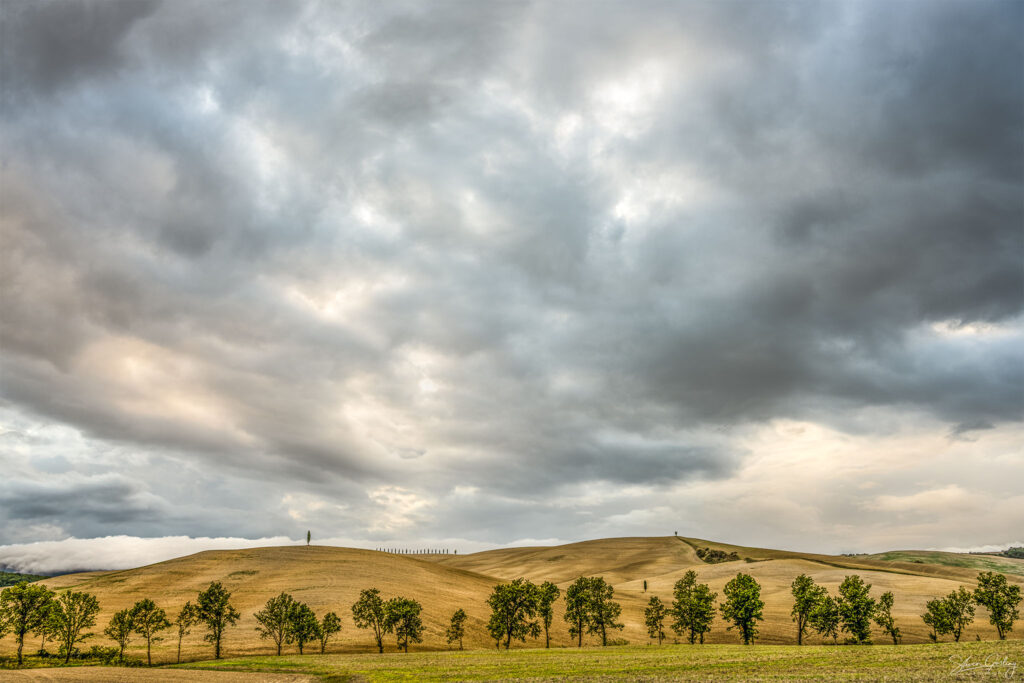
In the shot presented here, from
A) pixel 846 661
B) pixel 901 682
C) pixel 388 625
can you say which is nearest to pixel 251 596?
pixel 388 625

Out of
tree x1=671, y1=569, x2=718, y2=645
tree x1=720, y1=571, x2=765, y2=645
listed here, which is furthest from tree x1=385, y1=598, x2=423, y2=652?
tree x1=720, y1=571, x2=765, y2=645

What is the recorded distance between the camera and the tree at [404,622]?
12281 centimetres

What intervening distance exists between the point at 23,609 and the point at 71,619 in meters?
8.91

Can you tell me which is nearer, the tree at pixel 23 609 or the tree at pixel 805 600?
the tree at pixel 23 609

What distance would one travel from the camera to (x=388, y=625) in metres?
124

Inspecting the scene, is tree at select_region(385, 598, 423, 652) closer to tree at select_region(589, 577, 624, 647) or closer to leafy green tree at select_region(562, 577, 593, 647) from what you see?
leafy green tree at select_region(562, 577, 593, 647)

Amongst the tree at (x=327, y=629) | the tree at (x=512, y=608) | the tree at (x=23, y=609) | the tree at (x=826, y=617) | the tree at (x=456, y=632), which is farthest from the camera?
the tree at (x=456, y=632)

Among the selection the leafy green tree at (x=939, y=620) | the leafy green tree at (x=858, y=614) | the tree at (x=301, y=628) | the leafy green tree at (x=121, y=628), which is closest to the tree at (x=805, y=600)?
the leafy green tree at (x=858, y=614)

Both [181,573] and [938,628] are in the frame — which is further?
[181,573]

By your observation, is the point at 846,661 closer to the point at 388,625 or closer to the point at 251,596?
the point at 388,625

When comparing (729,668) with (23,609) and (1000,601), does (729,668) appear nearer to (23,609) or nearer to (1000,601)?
(1000,601)

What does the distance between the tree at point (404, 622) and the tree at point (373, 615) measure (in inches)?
71.0

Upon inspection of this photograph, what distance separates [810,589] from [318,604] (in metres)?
117

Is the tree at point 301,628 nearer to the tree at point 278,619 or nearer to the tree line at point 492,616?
the tree line at point 492,616
